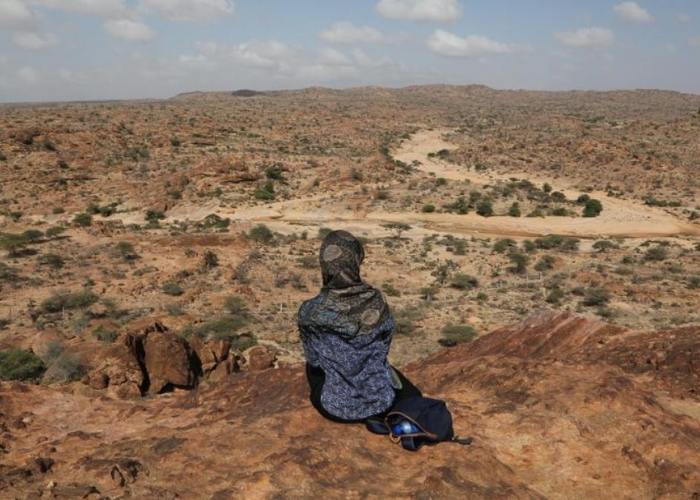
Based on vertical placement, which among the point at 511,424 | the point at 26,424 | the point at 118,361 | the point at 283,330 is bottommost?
the point at 283,330

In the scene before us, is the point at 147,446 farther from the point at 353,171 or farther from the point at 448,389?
the point at 353,171

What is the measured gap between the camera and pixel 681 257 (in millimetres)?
24562

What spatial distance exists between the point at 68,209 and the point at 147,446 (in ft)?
115

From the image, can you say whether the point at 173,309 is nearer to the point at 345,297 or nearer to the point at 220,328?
the point at 220,328

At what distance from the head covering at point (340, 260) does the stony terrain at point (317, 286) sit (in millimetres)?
1211

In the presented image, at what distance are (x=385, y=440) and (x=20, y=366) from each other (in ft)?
32.8

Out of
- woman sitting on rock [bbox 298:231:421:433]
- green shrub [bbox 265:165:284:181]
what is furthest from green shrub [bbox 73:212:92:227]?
woman sitting on rock [bbox 298:231:421:433]

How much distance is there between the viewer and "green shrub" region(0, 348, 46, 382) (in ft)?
35.4

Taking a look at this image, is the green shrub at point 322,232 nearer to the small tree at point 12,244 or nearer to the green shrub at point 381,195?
the green shrub at point 381,195

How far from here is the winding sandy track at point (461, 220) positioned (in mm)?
31172

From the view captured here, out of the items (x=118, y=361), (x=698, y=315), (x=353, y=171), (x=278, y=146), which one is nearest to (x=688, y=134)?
(x=353, y=171)

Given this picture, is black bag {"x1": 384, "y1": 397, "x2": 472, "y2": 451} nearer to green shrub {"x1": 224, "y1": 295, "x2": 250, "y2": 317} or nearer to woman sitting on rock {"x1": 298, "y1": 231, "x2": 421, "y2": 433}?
woman sitting on rock {"x1": 298, "y1": 231, "x2": 421, "y2": 433}

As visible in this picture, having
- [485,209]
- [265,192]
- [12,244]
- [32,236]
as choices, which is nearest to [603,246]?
[485,209]

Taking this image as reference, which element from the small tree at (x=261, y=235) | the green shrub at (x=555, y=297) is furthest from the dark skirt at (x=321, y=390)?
the small tree at (x=261, y=235)
